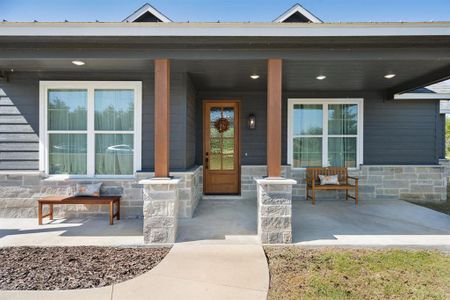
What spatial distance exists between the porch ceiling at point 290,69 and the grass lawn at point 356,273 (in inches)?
105

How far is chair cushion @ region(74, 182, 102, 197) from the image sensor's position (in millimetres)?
4473

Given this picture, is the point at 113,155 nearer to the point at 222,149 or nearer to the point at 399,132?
the point at 222,149

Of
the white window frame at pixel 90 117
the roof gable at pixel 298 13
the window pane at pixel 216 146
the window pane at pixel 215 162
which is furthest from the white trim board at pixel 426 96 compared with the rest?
the white window frame at pixel 90 117

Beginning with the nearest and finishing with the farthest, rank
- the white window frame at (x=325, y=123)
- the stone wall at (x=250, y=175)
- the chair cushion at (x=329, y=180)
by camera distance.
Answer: the chair cushion at (x=329, y=180) < the stone wall at (x=250, y=175) < the white window frame at (x=325, y=123)

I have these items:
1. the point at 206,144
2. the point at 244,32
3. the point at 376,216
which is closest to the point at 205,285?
the point at 244,32

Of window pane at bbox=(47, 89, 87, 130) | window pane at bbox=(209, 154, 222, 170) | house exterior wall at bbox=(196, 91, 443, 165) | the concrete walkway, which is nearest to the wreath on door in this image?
window pane at bbox=(209, 154, 222, 170)

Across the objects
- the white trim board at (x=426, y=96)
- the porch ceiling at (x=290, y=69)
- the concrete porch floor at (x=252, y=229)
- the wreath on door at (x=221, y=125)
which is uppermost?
the porch ceiling at (x=290, y=69)

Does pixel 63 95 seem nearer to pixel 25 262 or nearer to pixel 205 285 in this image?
pixel 25 262

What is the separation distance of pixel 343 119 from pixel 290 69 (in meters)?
2.60

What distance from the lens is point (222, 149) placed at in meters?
6.35

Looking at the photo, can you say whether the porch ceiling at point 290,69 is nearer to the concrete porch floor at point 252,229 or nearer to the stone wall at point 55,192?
the stone wall at point 55,192

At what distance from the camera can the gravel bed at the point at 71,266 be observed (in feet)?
8.23

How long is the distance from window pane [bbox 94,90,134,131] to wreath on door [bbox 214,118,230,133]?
2.20 m

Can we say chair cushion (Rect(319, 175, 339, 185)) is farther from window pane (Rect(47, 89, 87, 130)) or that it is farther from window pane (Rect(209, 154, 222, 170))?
window pane (Rect(47, 89, 87, 130))
